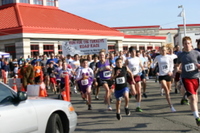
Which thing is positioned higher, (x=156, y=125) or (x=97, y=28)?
(x=97, y=28)

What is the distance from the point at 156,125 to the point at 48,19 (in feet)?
94.6

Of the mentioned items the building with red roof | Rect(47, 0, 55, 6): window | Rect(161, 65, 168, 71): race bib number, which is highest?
Rect(47, 0, 55, 6): window

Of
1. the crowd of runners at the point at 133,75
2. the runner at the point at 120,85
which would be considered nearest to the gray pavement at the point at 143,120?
the crowd of runners at the point at 133,75

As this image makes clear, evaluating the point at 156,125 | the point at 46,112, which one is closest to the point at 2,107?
the point at 46,112

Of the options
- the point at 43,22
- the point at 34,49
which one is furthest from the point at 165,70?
the point at 43,22

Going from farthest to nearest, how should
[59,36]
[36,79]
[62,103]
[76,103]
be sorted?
1. [59,36]
2. [36,79]
3. [76,103]
4. [62,103]

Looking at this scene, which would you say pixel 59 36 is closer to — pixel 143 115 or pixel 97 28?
pixel 97 28

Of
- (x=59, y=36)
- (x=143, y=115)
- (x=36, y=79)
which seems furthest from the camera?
(x=59, y=36)

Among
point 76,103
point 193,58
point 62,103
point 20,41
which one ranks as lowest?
point 76,103

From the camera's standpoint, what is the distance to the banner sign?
2011 centimetres

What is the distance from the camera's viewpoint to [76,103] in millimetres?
13305

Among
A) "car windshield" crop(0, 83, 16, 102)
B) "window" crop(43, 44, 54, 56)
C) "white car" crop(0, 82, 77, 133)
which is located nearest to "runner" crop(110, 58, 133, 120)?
"white car" crop(0, 82, 77, 133)

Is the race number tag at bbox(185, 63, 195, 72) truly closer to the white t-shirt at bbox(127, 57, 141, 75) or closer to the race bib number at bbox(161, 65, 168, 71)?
the race bib number at bbox(161, 65, 168, 71)

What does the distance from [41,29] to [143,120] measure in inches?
958
